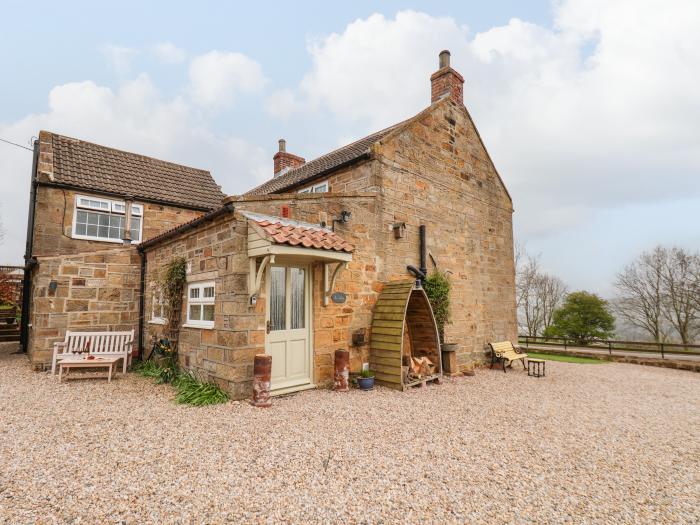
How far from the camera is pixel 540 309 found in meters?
31.3

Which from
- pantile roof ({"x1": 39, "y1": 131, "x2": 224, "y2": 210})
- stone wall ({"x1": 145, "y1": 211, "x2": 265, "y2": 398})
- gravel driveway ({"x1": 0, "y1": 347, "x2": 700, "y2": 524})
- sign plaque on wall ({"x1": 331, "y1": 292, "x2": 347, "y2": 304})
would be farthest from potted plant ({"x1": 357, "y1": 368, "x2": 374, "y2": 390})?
pantile roof ({"x1": 39, "y1": 131, "x2": 224, "y2": 210})

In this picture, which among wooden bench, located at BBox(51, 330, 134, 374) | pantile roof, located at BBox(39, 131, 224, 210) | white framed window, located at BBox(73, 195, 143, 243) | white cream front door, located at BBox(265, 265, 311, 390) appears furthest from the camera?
pantile roof, located at BBox(39, 131, 224, 210)

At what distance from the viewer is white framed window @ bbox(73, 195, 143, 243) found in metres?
12.1

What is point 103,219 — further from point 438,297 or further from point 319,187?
point 438,297

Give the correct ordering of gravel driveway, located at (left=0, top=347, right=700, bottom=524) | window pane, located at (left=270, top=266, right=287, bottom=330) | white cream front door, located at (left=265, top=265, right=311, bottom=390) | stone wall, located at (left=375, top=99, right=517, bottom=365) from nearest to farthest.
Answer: gravel driveway, located at (left=0, top=347, right=700, bottom=524) → white cream front door, located at (left=265, top=265, right=311, bottom=390) → window pane, located at (left=270, top=266, right=287, bottom=330) → stone wall, located at (left=375, top=99, right=517, bottom=365)

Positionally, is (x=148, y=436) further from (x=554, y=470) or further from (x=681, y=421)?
(x=681, y=421)

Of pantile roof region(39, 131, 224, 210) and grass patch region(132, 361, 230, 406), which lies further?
pantile roof region(39, 131, 224, 210)

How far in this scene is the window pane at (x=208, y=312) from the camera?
693 centimetres

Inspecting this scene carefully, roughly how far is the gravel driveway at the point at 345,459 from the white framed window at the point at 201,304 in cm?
149

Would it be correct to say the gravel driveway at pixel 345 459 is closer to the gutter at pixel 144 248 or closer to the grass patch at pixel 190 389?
the grass patch at pixel 190 389

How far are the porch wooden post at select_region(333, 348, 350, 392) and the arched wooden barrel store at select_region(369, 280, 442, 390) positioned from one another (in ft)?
2.98

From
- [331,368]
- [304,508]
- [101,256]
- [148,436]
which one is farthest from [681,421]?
[101,256]

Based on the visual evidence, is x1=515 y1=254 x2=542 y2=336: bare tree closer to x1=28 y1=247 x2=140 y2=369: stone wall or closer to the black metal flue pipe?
the black metal flue pipe

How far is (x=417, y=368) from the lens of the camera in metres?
8.34
